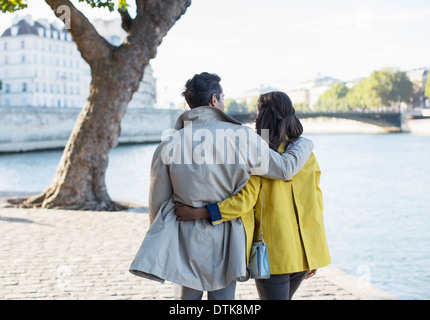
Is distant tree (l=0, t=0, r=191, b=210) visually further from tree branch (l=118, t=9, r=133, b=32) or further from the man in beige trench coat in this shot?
the man in beige trench coat

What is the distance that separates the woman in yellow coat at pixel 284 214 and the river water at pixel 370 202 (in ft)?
13.9

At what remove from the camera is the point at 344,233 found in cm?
1030

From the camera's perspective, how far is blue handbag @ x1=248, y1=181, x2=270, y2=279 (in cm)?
215

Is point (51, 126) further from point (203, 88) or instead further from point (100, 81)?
point (203, 88)

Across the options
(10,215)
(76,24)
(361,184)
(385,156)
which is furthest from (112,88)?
(385,156)

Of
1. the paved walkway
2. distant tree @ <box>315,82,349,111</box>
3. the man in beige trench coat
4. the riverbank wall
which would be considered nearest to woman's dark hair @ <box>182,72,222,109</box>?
the man in beige trench coat

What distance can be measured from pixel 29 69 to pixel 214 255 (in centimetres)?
5830

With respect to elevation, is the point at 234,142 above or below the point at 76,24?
below

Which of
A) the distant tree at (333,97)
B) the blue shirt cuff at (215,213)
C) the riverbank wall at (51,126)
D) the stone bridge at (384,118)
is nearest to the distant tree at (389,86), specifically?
the stone bridge at (384,118)

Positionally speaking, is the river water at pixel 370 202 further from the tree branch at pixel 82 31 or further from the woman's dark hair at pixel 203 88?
the woman's dark hair at pixel 203 88

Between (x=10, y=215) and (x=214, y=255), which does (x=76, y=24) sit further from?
(x=214, y=255)

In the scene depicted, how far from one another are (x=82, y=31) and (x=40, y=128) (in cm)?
2928

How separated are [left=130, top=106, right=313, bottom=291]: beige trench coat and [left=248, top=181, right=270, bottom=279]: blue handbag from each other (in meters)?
0.07

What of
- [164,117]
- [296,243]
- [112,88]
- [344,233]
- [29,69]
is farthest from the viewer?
[29,69]
